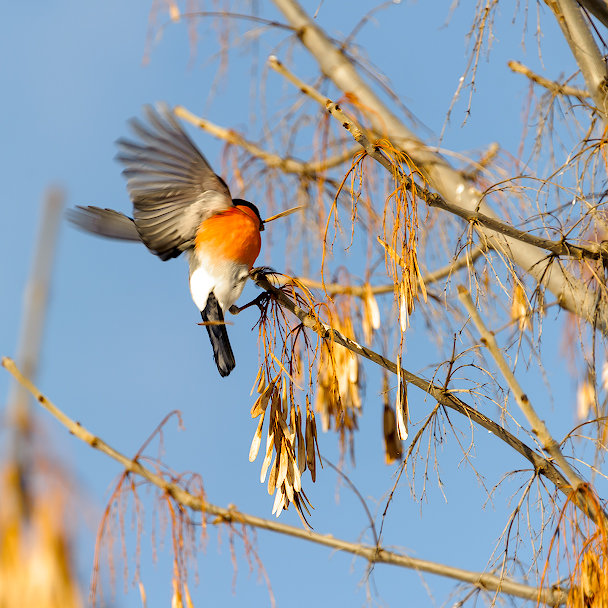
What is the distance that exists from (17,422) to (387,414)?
5.24 feet

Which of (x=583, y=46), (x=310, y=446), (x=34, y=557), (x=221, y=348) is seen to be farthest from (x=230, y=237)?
(x=34, y=557)

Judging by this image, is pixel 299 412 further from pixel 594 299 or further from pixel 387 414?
pixel 594 299

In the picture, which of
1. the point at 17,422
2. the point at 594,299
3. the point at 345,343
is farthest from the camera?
the point at 594,299

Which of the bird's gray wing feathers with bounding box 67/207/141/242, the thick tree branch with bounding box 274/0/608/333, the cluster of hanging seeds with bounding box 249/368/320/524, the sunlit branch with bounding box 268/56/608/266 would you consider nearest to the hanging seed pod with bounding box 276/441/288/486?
the cluster of hanging seeds with bounding box 249/368/320/524

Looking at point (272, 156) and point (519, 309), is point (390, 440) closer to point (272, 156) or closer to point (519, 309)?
point (519, 309)

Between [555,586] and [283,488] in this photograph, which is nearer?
[283,488]

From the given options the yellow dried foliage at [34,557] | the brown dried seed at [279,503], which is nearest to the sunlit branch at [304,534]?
the brown dried seed at [279,503]

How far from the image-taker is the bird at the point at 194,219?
1.92 meters

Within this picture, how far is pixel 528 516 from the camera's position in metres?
1.51

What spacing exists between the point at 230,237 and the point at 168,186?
21 cm

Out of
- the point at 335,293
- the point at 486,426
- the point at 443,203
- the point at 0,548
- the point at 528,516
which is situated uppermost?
the point at 335,293

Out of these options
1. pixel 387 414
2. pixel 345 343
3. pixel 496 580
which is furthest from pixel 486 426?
pixel 387 414

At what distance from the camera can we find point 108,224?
2424 mm

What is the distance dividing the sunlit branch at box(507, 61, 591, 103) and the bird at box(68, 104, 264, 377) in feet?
2.87
